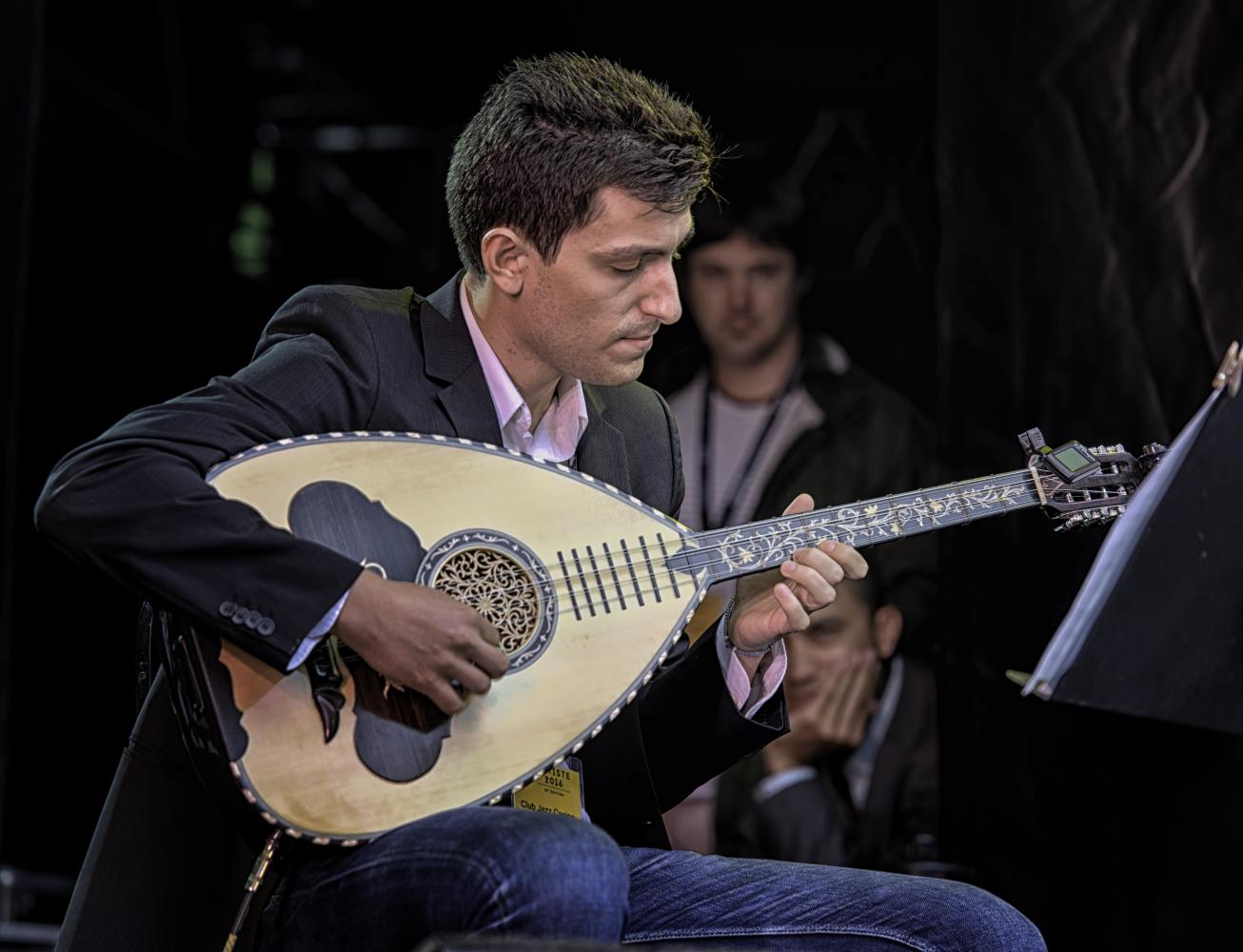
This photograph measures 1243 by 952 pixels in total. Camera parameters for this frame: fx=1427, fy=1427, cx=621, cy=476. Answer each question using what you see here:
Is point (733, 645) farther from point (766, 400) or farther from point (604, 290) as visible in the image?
point (766, 400)

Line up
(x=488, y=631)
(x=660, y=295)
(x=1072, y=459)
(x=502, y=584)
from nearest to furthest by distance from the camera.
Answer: (x=488, y=631) < (x=502, y=584) < (x=1072, y=459) < (x=660, y=295)

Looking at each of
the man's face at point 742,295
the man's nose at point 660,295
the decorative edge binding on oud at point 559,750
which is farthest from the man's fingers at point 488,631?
→ the man's face at point 742,295

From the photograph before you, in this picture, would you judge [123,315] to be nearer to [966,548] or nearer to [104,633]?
[104,633]

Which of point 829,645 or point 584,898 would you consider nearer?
point 584,898

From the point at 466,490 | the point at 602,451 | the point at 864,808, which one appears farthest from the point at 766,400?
the point at 466,490

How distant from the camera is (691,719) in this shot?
7.09ft

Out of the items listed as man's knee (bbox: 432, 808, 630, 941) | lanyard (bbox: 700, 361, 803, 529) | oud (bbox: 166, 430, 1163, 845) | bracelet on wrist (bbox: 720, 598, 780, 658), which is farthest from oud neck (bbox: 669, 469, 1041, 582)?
lanyard (bbox: 700, 361, 803, 529)

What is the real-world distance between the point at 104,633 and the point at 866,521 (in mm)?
2532

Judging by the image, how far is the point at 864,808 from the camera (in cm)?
341

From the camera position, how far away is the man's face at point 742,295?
355 centimetres

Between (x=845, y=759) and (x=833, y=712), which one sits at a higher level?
(x=833, y=712)

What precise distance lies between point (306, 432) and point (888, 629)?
1.92 metres

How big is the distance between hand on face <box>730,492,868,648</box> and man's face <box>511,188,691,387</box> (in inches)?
14.5

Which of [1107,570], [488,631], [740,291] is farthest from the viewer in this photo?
[740,291]
